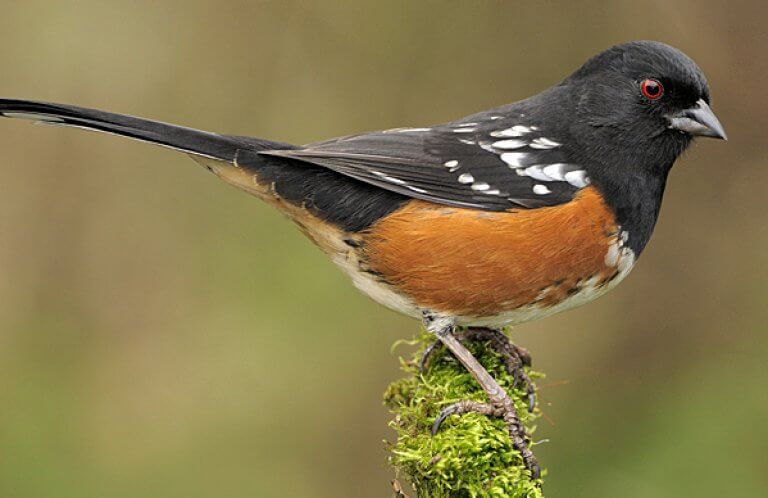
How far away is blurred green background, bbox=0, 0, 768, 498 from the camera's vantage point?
5.16 metres

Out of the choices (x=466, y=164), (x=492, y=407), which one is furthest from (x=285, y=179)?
(x=492, y=407)

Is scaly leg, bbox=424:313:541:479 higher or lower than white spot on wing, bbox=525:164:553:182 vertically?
lower

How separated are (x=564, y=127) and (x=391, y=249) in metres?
0.78

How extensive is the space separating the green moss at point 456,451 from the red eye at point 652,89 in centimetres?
117

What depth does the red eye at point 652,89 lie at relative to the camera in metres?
3.38

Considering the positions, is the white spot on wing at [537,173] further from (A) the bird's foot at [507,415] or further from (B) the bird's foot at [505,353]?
(A) the bird's foot at [507,415]

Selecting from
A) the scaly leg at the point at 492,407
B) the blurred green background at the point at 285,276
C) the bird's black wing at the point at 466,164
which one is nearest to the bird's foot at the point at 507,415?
the scaly leg at the point at 492,407

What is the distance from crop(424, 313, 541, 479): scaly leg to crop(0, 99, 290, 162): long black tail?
3.38 feet

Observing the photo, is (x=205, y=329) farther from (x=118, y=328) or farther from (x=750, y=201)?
(x=750, y=201)

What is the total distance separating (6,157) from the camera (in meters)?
5.45

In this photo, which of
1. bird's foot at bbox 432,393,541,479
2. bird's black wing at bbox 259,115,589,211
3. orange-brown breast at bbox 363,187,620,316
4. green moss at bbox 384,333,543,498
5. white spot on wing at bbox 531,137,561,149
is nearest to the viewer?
green moss at bbox 384,333,543,498

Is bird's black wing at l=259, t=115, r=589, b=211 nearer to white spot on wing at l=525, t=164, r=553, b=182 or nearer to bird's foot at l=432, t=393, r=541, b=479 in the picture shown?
white spot on wing at l=525, t=164, r=553, b=182

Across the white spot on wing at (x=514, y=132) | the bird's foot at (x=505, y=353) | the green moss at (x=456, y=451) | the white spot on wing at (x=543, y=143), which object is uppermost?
the white spot on wing at (x=514, y=132)

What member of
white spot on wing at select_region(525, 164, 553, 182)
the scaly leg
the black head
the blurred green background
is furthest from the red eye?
the blurred green background
